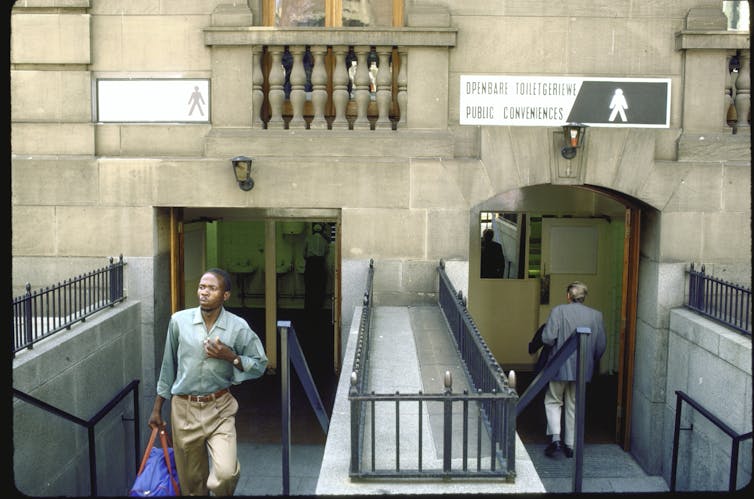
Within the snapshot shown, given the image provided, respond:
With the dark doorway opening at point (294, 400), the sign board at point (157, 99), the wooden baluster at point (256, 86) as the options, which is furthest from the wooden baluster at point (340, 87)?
the dark doorway opening at point (294, 400)

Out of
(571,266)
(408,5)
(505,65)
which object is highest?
(408,5)

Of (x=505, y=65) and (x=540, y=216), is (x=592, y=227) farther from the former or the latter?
(x=505, y=65)

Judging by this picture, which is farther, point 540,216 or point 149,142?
point 540,216

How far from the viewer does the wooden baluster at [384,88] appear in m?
8.49

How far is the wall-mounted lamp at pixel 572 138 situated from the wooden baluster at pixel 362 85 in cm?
233

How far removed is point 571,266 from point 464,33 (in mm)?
4550

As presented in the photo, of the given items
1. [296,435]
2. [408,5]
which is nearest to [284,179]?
[408,5]

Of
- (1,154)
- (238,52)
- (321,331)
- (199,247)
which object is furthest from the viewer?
(321,331)

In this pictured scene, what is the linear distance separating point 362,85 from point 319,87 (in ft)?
1.70

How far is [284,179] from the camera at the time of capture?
853 cm

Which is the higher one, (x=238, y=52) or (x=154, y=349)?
(x=238, y=52)

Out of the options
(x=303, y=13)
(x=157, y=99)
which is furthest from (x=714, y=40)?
(x=157, y=99)

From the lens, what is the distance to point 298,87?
8531 mm

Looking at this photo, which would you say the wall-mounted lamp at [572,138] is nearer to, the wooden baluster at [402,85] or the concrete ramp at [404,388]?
the wooden baluster at [402,85]
